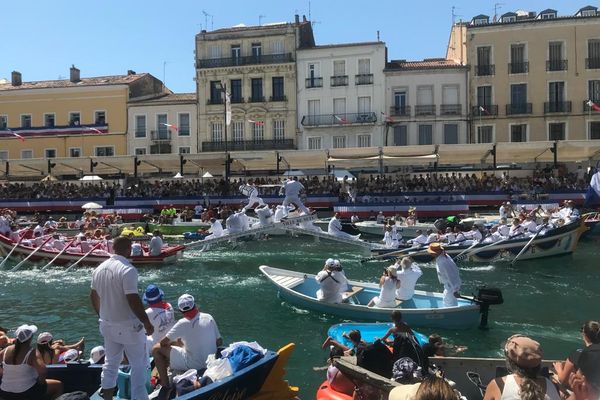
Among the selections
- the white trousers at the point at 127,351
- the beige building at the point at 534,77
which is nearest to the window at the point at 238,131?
the beige building at the point at 534,77

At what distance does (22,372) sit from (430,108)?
43275 millimetres

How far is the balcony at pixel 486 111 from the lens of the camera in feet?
151

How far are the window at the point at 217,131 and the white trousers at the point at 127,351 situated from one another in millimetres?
45281

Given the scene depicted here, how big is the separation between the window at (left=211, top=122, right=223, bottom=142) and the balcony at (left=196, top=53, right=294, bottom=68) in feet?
17.8

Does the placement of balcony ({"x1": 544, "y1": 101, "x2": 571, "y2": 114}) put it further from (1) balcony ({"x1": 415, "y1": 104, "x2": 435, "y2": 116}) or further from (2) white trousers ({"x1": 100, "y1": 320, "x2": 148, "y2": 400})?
(2) white trousers ({"x1": 100, "y1": 320, "x2": 148, "y2": 400})

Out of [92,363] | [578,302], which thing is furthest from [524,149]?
[92,363]

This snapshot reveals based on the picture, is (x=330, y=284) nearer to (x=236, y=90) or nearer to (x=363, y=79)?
(x=363, y=79)

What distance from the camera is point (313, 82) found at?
49.2 meters

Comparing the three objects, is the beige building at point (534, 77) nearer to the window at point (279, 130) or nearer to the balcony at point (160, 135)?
the window at point (279, 130)

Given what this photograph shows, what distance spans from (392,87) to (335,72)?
530cm

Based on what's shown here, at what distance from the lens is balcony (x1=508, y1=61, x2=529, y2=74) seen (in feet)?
151

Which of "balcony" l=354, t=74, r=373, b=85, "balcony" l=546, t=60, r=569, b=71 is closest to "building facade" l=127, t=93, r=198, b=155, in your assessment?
"balcony" l=354, t=74, r=373, b=85

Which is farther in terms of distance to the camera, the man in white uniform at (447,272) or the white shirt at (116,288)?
the man in white uniform at (447,272)

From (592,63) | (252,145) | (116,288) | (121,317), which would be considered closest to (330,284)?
(121,317)
